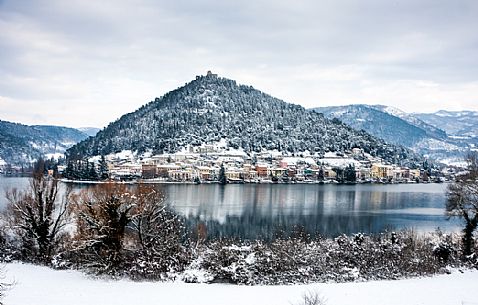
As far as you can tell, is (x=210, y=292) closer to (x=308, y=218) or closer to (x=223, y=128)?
(x=308, y=218)

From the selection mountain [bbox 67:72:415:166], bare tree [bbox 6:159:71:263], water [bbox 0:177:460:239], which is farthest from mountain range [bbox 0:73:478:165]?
bare tree [bbox 6:159:71:263]

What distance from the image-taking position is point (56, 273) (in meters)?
16.6

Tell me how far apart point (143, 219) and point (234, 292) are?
27.5 ft

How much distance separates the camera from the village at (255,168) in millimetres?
112562

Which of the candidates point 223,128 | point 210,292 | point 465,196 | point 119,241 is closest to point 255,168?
point 223,128

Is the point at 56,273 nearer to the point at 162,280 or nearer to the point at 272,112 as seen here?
the point at 162,280

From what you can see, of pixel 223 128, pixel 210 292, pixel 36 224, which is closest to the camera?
pixel 210 292

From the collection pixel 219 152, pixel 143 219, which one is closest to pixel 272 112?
pixel 219 152

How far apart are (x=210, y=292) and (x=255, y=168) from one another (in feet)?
362

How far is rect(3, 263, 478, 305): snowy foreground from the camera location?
13.1 meters

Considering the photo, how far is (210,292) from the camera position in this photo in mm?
14359

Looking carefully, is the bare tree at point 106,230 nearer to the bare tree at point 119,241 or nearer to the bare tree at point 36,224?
the bare tree at point 119,241

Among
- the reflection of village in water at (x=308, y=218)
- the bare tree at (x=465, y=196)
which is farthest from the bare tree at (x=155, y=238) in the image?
the bare tree at (x=465, y=196)

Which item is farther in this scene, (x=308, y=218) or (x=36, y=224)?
(x=308, y=218)
